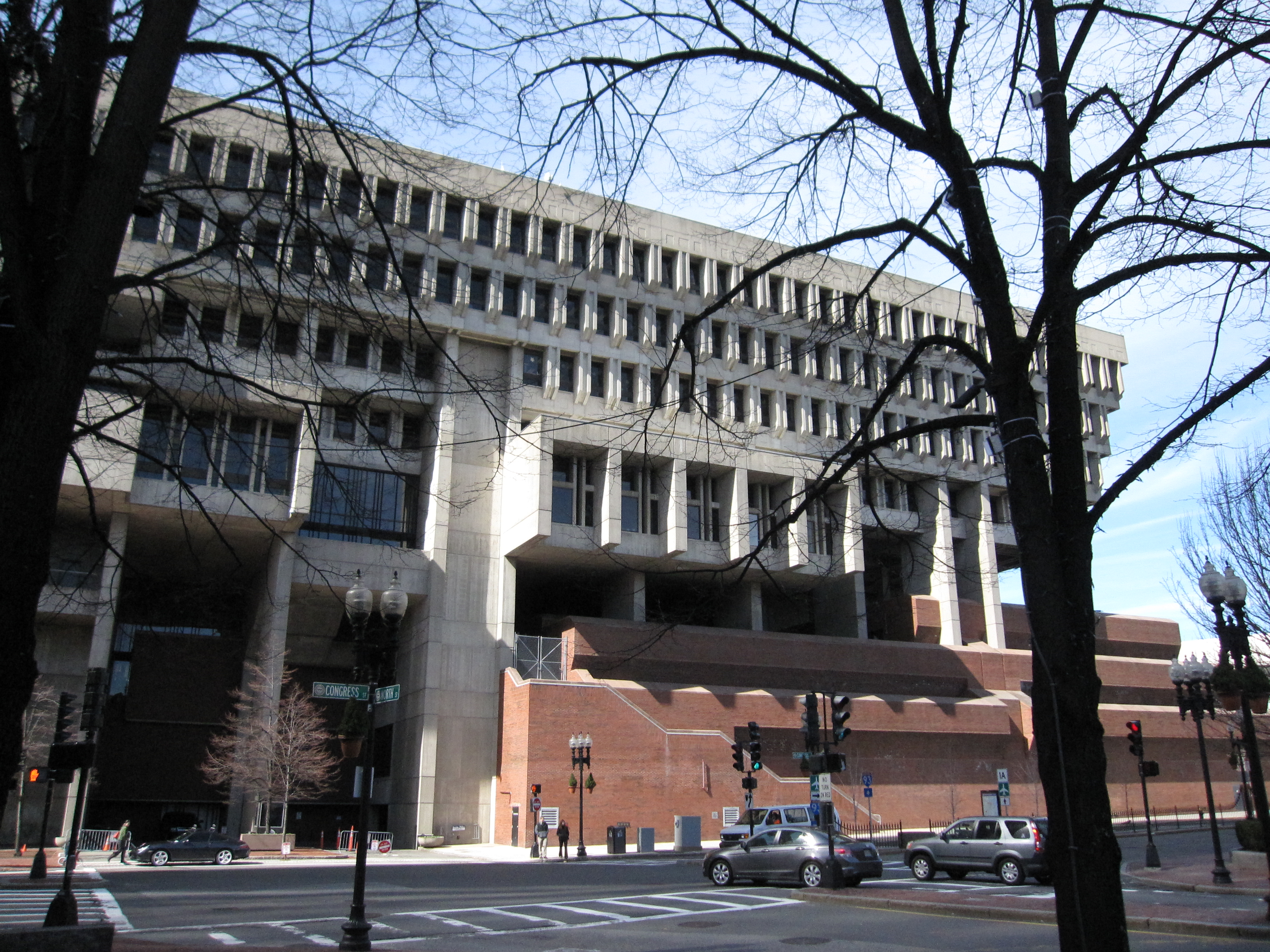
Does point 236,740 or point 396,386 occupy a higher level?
point 396,386

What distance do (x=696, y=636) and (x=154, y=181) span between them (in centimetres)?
4279

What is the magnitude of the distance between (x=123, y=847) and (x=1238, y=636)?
3422cm

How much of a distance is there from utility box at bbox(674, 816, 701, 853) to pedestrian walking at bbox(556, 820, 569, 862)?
4.76m

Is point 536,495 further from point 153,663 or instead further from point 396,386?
point 396,386

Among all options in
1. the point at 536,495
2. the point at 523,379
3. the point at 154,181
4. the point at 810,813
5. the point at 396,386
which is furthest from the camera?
the point at 523,379

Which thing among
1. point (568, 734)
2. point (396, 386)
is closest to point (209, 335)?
point (396, 386)

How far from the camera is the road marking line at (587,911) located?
1697 centimetres

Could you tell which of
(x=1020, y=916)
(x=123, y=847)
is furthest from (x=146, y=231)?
(x=1020, y=916)

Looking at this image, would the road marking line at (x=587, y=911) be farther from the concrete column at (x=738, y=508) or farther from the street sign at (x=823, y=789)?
the concrete column at (x=738, y=508)

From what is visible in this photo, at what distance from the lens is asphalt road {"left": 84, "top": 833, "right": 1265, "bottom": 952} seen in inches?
534

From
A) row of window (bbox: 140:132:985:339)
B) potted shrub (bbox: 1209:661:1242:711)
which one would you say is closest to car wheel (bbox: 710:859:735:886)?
potted shrub (bbox: 1209:661:1242:711)

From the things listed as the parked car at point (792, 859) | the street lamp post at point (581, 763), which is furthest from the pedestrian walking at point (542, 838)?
the parked car at point (792, 859)

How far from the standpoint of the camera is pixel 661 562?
50375 mm

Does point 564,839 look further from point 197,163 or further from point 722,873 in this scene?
point 197,163
